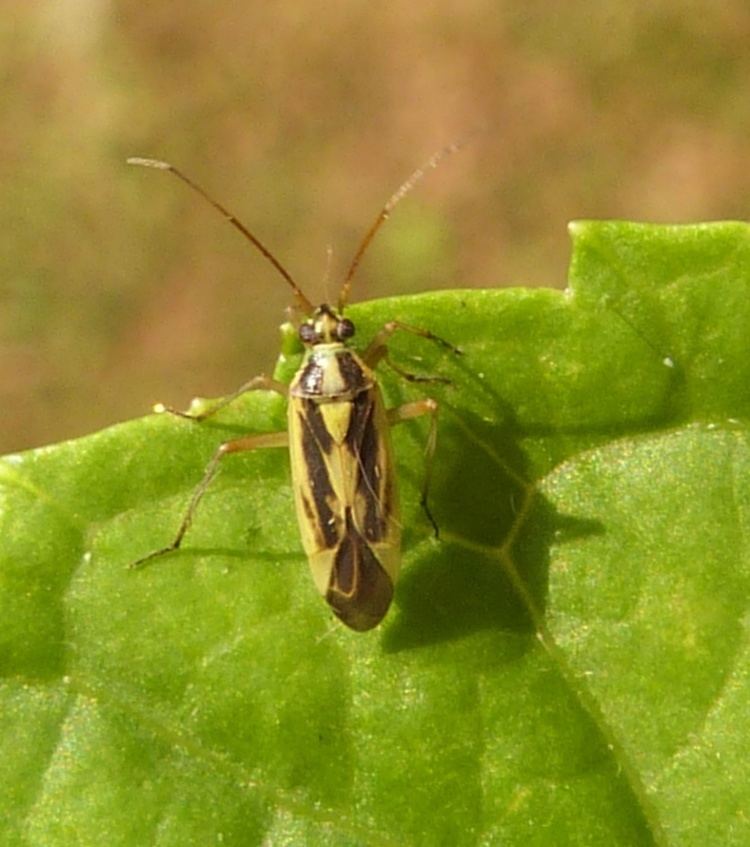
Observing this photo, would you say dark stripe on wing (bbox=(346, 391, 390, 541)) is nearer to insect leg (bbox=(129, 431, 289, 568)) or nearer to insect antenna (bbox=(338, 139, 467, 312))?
insect antenna (bbox=(338, 139, 467, 312))

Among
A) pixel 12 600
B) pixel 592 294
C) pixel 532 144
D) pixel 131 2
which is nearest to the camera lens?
pixel 12 600

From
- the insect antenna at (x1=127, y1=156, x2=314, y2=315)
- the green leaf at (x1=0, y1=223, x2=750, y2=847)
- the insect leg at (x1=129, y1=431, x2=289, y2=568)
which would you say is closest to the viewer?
the green leaf at (x1=0, y1=223, x2=750, y2=847)

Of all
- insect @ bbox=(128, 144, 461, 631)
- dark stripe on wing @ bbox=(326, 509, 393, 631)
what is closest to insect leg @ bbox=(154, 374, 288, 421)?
insect @ bbox=(128, 144, 461, 631)

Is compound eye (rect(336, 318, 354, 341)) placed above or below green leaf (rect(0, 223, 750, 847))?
above

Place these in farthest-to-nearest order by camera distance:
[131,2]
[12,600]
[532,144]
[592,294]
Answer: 1. [131,2]
2. [532,144]
3. [592,294]
4. [12,600]

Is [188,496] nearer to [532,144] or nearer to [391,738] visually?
[391,738]

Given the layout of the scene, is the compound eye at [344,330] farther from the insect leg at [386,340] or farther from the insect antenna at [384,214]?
the insect leg at [386,340]

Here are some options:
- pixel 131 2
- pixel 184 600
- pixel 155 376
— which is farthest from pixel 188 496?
pixel 131 2
